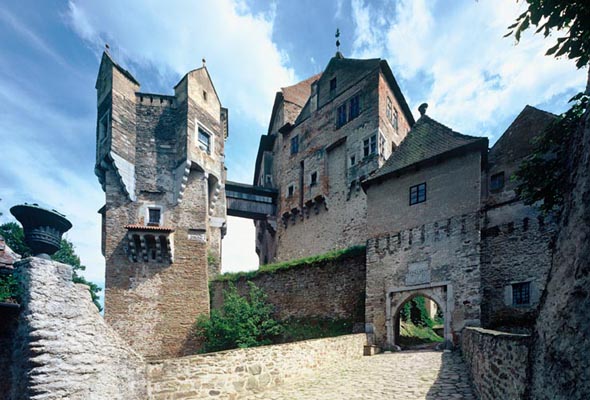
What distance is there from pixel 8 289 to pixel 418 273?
1243 cm

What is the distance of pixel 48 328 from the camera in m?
5.22

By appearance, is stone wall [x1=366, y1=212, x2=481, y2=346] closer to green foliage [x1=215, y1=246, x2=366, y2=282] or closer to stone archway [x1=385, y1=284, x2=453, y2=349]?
stone archway [x1=385, y1=284, x2=453, y2=349]

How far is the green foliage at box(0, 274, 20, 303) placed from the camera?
5.76 m

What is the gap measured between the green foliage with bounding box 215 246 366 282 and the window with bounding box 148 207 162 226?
5.04 m

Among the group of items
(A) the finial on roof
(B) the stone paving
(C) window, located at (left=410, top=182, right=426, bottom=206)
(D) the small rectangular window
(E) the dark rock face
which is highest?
(A) the finial on roof

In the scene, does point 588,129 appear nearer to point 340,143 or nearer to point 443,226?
point 443,226

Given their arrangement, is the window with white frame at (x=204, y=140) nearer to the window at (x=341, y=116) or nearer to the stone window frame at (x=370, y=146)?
the window at (x=341, y=116)

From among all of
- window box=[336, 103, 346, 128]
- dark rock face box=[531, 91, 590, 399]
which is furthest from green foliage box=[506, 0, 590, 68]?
window box=[336, 103, 346, 128]

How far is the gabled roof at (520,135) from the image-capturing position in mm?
15273

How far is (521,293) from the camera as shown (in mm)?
13117

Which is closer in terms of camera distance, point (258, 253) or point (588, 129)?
point (588, 129)

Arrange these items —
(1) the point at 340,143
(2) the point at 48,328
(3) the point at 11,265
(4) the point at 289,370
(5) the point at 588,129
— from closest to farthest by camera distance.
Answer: (5) the point at 588,129 → (2) the point at 48,328 → (3) the point at 11,265 → (4) the point at 289,370 → (1) the point at 340,143

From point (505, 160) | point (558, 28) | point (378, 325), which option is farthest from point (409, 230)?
point (558, 28)

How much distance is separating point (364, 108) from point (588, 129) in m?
20.7
